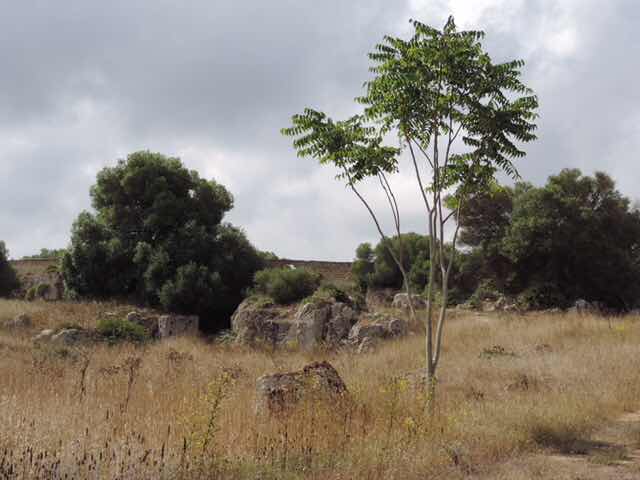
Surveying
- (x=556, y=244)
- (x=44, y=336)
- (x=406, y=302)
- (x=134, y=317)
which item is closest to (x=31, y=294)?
(x=134, y=317)

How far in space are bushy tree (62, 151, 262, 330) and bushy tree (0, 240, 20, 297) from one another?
8062 mm

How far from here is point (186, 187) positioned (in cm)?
3009

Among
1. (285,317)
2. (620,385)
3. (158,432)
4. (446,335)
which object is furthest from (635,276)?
(158,432)

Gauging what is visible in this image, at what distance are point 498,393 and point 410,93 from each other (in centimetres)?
578

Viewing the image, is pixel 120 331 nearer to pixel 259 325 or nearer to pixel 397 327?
pixel 259 325

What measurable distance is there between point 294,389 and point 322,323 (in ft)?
40.6

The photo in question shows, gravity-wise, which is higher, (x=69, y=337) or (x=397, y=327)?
(x=397, y=327)

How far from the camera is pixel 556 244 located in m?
26.3

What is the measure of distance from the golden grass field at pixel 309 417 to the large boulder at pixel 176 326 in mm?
8013

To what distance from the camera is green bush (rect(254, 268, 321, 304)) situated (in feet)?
78.5

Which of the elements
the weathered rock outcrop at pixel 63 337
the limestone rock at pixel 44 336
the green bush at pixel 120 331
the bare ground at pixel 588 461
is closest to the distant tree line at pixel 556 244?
the green bush at pixel 120 331

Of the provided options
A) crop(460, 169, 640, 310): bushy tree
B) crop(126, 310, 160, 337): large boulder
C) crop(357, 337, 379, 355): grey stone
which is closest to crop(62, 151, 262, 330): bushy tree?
crop(126, 310, 160, 337): large boulder

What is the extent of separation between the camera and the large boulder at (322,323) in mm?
20469

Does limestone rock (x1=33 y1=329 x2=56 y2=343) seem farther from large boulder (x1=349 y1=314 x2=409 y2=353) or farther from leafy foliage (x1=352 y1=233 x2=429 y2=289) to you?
leafy foliage (x1=352 y1=233 x2=429 y2=289)
